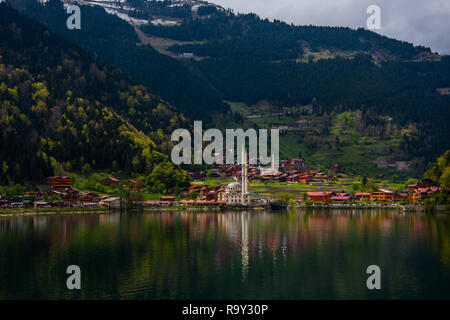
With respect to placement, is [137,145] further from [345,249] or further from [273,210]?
[345,249]

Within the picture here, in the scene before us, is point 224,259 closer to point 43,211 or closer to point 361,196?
point 43,211

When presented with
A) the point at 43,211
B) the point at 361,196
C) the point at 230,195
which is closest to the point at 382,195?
the point at 361,196

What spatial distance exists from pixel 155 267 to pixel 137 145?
11693 centimetres

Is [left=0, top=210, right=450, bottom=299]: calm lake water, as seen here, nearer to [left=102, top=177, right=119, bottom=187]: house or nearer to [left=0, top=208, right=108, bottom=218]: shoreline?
[left=0, top=208, right=108, bottom=218]: shoreline

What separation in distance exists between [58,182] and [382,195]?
3007 inches

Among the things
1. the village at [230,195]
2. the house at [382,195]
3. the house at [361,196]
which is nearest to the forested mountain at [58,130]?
the village at [230,195]

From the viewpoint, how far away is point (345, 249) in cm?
7325

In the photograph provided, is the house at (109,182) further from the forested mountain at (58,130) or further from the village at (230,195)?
the forested mountain at (58,130)

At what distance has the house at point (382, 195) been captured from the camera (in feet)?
517

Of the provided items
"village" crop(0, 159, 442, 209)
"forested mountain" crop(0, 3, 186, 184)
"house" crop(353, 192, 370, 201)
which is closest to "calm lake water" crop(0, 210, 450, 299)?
"village" crop(0, 159, 442, 209)

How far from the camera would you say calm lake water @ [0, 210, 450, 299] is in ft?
172

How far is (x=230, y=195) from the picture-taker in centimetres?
15512

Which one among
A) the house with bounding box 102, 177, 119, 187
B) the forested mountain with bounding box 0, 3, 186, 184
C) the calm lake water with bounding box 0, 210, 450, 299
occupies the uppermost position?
the forested mountain with bounding box 0, 3, 186, 184
